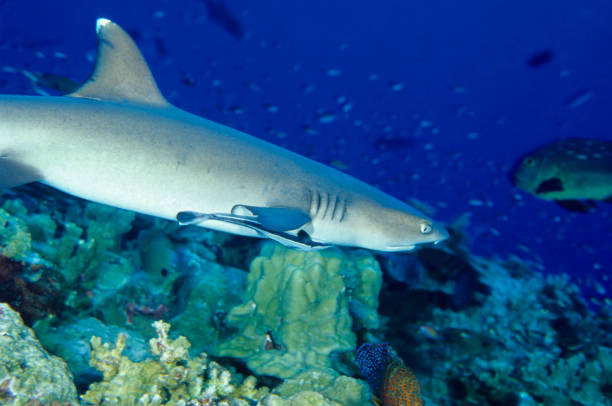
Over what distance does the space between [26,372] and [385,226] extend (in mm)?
2407

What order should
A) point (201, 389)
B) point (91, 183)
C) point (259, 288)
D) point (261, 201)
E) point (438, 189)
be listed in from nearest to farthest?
point (201, 389)
point (91, 183)
point (261, 201)
point (259, 288)
point (438, 189)

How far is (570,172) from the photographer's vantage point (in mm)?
4605

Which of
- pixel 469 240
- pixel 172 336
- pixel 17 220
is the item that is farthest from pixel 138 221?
pixel 469 240

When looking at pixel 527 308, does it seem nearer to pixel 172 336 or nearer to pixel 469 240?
pixel 469 240

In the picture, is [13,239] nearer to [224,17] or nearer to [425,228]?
[425,228]

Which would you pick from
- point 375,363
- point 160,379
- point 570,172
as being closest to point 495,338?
point 570,172

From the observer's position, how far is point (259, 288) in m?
3.62

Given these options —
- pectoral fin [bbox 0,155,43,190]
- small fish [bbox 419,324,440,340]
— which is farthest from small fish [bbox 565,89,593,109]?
pectoral fin [bbox 0,155,43,190]

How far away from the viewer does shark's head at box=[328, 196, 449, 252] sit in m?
2.78

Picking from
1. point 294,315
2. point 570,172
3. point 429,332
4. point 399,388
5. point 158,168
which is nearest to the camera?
point 399,388

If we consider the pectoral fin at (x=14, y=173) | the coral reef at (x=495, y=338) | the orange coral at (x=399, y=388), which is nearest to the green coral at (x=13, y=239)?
the pectoral fin at (x=14, y=173)

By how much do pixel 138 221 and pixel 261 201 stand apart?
404 centimetres

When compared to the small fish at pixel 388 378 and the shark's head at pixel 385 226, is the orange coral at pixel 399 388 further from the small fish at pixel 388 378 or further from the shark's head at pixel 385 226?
the shark's head at pixel 385 226

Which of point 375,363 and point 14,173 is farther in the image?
point 375,363
